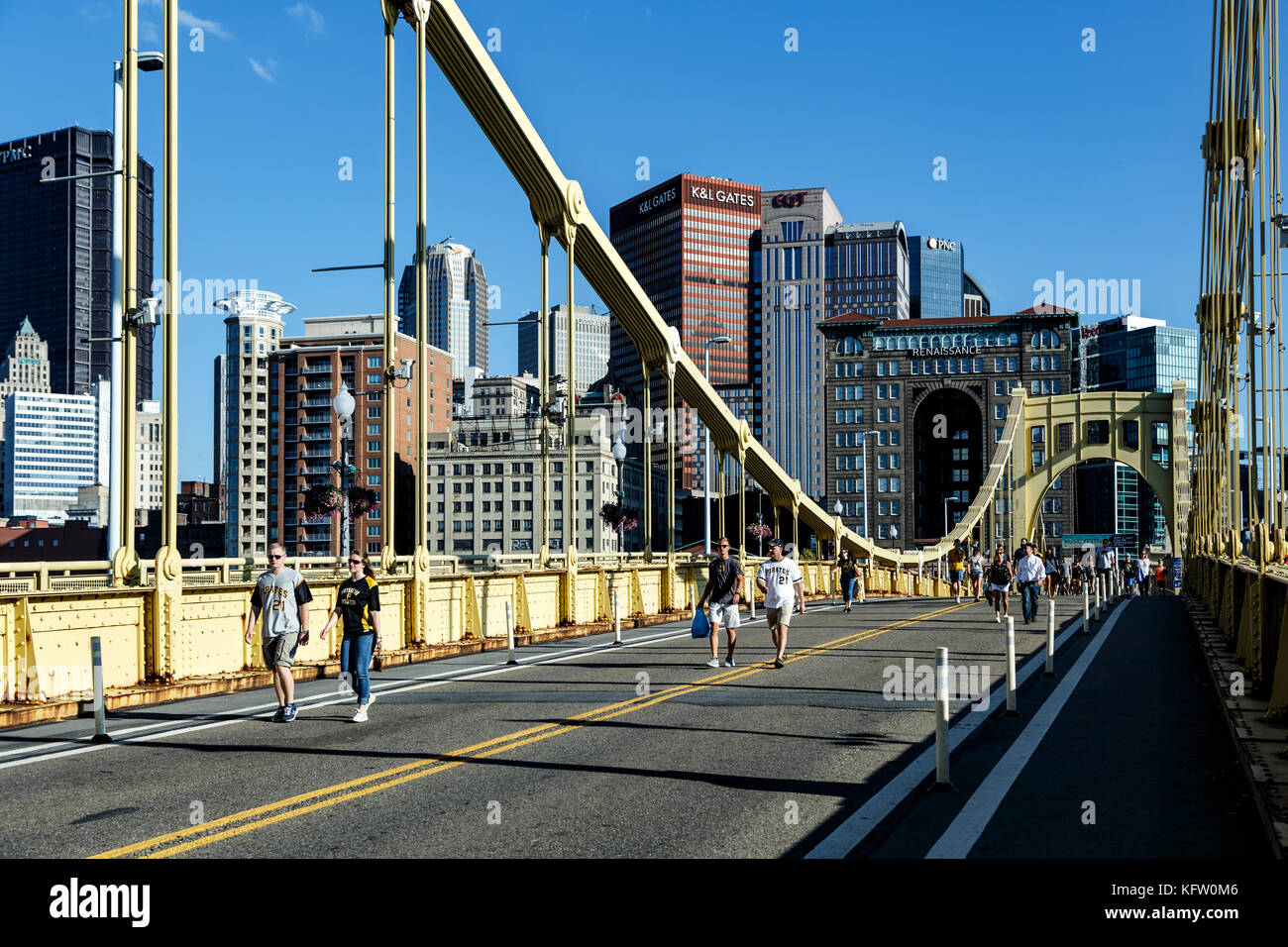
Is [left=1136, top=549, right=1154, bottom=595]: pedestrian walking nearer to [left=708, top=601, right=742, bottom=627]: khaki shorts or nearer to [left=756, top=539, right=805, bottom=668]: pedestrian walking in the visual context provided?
[left=708, top=601, right=742, bottom=627]: khaki shorts

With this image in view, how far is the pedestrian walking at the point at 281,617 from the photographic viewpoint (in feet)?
40.1

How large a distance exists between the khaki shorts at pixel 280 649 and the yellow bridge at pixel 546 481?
2.74 meters

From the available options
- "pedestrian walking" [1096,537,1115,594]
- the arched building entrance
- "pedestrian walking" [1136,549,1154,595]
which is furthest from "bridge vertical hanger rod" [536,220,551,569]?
the arched building entrance

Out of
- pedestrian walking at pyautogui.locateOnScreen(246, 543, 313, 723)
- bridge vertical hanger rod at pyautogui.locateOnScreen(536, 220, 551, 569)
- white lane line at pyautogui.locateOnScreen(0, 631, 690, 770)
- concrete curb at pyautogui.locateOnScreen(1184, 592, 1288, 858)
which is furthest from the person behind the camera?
bridge vertical hanger rod at pyautogui.locateOnScreen(536, 220, 551, 569)

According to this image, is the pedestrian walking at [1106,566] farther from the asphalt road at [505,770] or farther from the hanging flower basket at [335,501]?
the asphalt road at [505,770]

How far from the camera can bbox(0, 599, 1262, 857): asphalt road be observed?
7.26m

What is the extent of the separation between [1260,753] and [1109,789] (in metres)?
1.12

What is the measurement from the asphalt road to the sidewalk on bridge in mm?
95

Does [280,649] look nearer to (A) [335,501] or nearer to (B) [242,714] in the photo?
(B) [242,714]

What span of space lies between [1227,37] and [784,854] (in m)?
26.1

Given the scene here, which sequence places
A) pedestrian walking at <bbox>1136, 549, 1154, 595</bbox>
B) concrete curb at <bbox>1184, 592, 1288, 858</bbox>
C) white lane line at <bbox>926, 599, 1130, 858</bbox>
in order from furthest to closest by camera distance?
pedestrian walking at <bbox>1136, 549, 1154, 595</bbox>
white lane line at <bbox>926, 599, 1130, 858</bbox>
concrete curb at <bbox>1184, 592, 1288, 858</bbox>

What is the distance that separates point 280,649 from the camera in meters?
12.2
